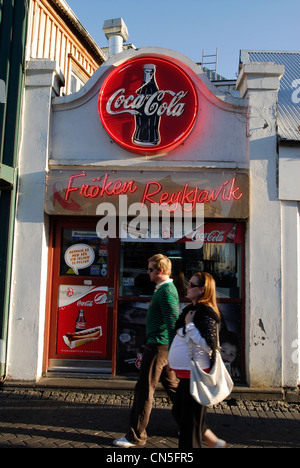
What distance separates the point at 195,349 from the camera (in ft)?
11.6

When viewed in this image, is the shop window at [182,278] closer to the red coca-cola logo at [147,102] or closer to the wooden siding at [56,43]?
the red coca-cola logo at [147,102]

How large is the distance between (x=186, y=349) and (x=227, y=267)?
2.69 meters

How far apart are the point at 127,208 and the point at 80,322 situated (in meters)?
1.87

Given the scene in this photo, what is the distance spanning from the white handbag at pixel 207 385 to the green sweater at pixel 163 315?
0.47 metres

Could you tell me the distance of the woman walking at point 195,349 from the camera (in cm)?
347

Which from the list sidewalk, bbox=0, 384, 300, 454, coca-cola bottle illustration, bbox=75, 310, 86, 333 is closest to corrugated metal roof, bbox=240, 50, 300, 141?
sidewalk, bbox=0, 384, 300, 454

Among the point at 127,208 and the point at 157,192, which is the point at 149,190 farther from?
the point at 127,208

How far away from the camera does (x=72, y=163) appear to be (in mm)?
6004

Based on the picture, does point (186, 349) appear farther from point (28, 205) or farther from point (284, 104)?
point (284, 104)

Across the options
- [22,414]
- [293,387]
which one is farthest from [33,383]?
[293,387]

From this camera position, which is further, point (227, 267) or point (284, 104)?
point (284, 104)

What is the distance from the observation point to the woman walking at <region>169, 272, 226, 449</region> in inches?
137

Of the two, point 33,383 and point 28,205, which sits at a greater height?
point 28,205

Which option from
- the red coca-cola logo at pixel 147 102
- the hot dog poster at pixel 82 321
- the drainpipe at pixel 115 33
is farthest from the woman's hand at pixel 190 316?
the drainpipe at pixel 115 33
